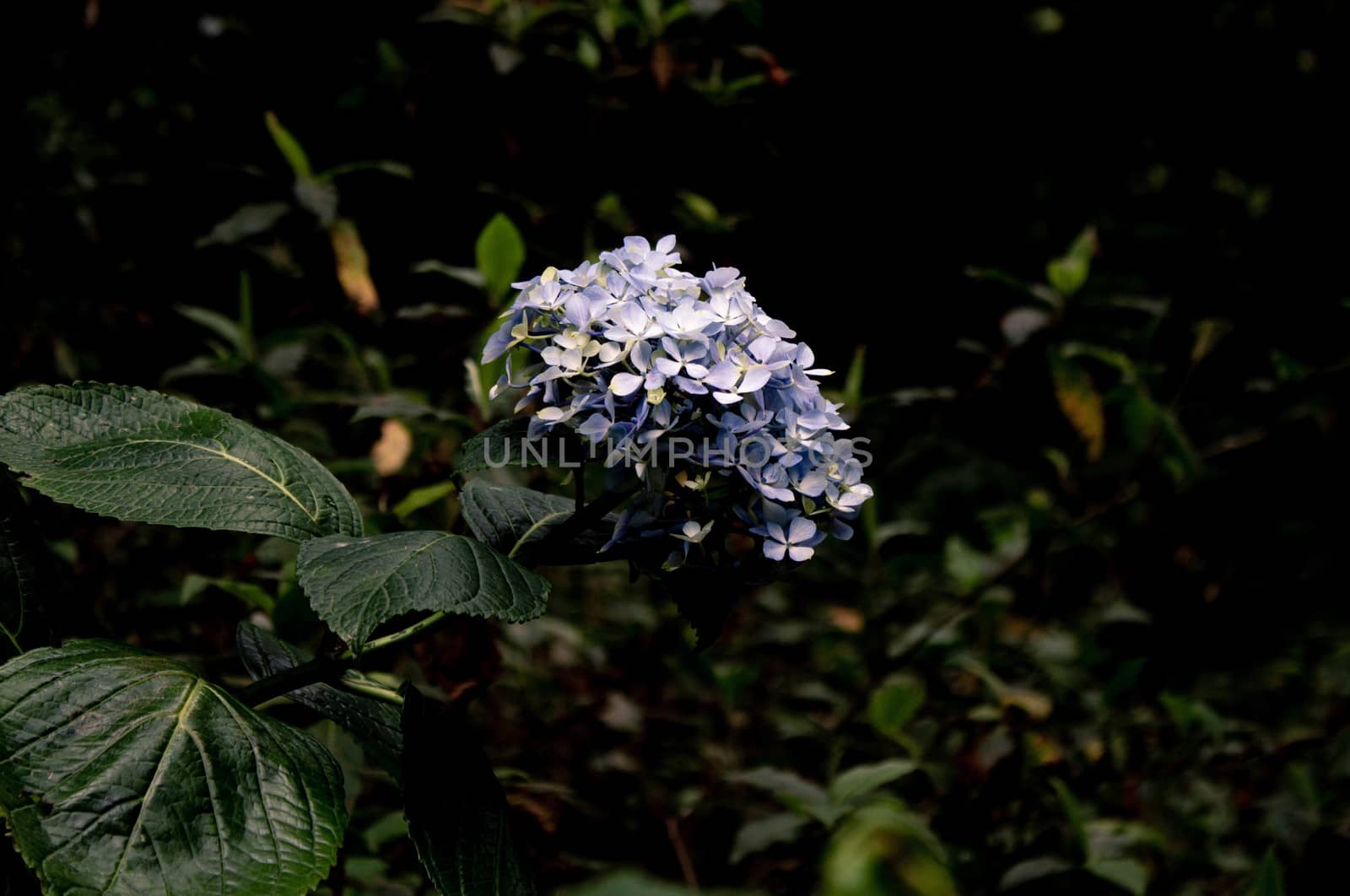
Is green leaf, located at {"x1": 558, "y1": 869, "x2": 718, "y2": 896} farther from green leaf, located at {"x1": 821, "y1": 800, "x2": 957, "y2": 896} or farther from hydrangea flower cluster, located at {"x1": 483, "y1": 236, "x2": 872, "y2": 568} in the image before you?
hydrangea flower cluster, located at {"x1": 483, "y1": 236, "x2": 872, "y2": 568}

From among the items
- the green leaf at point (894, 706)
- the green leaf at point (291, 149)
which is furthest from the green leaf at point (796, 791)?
the green leaf at point (291, 149)

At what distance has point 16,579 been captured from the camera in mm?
933

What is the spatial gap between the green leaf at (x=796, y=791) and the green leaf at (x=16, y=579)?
1115 millimetres

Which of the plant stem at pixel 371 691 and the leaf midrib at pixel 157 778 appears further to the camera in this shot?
the plant stem at pixel 371 691

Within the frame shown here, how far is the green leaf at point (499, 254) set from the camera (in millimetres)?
1587

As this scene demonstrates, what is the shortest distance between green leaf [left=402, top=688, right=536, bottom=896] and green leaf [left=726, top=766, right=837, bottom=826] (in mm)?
716

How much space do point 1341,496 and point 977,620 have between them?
86 cm

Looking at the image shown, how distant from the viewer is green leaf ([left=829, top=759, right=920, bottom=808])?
4.97 feet

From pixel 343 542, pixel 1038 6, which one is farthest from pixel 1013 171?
pixel 343 542

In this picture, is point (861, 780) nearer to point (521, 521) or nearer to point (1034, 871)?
point (1034, 871)

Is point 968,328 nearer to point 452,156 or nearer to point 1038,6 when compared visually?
point 1038,6

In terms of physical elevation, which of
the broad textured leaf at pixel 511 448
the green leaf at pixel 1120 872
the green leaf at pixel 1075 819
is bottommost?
the green leaf at pixel 1120 872

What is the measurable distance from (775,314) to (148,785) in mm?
1519

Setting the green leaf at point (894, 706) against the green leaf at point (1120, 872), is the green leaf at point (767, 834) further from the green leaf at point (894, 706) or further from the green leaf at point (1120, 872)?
the green leaf at point (1120, 872)
